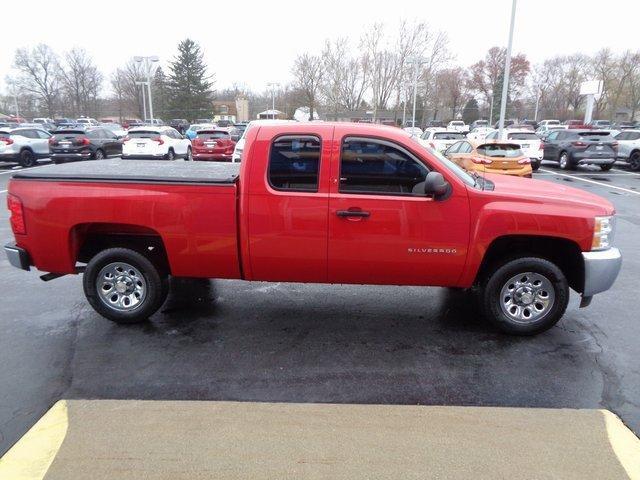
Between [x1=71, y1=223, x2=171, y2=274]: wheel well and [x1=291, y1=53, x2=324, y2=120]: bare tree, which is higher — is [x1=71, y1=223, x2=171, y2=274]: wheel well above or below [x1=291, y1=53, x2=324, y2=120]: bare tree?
below

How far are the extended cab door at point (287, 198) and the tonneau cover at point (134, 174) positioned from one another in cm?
30

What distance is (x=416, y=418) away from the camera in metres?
3.23

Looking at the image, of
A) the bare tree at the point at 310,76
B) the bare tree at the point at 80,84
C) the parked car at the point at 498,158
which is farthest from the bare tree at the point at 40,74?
the parked car at the point at 498,158

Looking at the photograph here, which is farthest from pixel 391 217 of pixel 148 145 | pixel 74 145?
pixel 74 145

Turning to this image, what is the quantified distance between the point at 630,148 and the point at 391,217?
839 inches

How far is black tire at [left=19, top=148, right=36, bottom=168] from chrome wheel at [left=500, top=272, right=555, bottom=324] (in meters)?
20.5

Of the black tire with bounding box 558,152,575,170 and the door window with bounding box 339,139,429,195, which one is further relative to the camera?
the black tire with bounding box 558,152,575,170

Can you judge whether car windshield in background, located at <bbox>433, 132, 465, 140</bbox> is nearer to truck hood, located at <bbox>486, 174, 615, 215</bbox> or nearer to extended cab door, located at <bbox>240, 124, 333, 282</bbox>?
truck hood, located at <bbox>486, 174, 615, 215</bbox>

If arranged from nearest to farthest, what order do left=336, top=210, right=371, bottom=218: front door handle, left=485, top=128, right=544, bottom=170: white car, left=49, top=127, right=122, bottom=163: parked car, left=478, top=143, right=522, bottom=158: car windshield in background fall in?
left=336, top=210, right=371, bottom=218: front door handle
left=478, top=143, right=522, bottom=158: car windshield in background
left=49, top=127, right=122, bottom=163: parked car
left=485, top=128, right=544, bottom=170: white car

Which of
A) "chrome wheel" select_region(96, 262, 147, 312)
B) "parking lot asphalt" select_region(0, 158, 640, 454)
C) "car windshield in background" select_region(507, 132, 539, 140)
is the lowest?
"parking lot asphalt" select_region(0, 158, 640, 454)

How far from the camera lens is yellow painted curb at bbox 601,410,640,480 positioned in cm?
278

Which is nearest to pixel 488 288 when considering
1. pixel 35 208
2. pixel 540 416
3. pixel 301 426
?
pixel 540 416

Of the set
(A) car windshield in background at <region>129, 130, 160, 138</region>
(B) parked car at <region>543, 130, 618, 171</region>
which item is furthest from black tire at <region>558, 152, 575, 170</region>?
(A) car windshield in background at <region>129, 130, 160, 138</region>

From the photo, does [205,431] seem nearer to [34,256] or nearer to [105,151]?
[34,256]
